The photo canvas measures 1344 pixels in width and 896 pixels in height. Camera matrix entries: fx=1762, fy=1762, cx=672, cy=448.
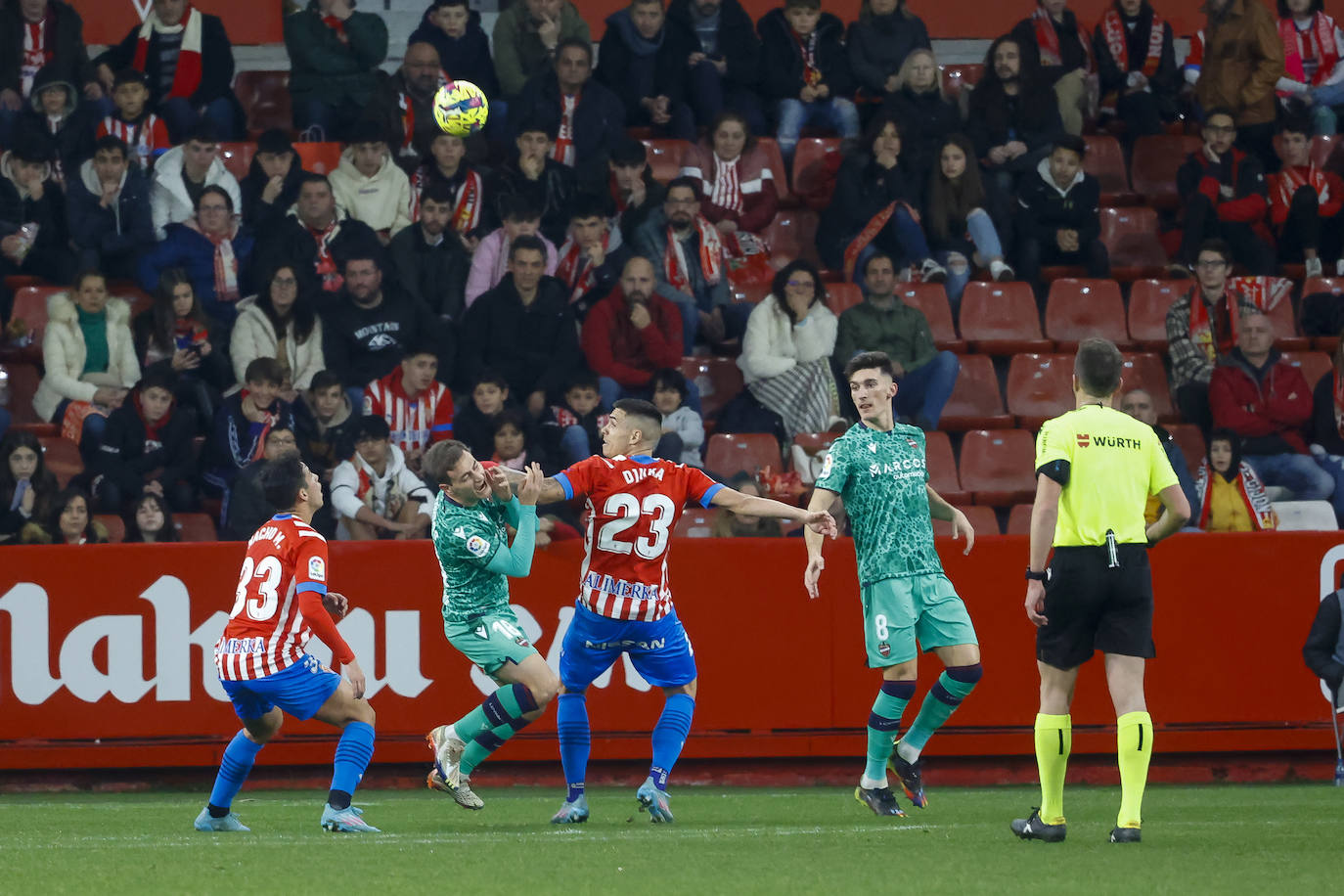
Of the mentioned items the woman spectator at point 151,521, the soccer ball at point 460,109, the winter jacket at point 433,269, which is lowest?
the woman spectator at point 151,521

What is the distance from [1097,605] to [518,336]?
23.5 feet

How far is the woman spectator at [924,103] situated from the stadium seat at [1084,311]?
1.66m

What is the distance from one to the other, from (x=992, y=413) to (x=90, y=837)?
867 centimetres

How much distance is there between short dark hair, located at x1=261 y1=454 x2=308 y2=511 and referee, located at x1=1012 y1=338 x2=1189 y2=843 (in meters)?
3.23

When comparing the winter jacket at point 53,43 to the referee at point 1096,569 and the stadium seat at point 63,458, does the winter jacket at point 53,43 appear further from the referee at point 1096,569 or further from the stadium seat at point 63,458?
the referee at point 1096,569

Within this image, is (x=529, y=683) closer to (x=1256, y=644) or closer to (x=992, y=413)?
(x=1256, y=644)

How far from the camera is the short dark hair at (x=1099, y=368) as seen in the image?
7086 mm

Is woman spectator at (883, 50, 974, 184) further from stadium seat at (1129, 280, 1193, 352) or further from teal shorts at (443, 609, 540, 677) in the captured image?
teal shorts at (443, 609, 540, 677)

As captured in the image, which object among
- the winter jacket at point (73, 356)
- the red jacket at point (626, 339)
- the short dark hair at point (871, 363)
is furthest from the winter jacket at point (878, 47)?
the short dark hair at point (871, 363)

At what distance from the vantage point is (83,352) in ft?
43.4

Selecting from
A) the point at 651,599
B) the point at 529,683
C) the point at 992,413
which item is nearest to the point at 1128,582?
the point at 651,599

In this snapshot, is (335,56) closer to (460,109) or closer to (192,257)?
(460,109)

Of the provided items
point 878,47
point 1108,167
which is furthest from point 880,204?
point 1108,167

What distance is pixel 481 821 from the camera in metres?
8.54
